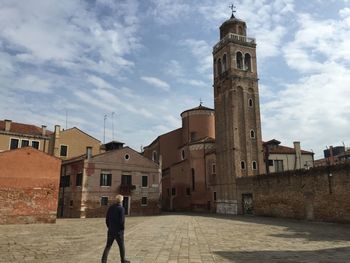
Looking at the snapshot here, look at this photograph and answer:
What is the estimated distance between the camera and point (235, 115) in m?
38.1

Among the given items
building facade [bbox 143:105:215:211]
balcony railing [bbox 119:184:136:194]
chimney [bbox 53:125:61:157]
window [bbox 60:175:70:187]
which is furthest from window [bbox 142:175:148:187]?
chimney [bbox 53:125:61:157]

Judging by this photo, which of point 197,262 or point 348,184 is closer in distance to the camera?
point 197,262

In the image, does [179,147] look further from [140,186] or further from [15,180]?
[15,180]

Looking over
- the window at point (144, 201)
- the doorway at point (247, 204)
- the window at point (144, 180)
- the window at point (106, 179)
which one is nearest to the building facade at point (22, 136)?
the window at point (106, 179)

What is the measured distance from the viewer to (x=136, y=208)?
37.1m

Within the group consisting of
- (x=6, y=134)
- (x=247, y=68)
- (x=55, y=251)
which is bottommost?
(x=55, y=251)

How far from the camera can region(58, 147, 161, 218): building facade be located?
34.6 m

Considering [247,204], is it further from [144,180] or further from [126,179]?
[126,179]

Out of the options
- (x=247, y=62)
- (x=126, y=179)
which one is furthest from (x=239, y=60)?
(x=126, y=179)

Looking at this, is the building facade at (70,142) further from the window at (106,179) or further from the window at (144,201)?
the window at (144,201)

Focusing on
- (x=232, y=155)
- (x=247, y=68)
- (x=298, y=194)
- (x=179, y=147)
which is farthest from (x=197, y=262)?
(x=179, y=147)

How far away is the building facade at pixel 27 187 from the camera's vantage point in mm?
23797

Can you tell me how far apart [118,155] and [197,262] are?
28.4m

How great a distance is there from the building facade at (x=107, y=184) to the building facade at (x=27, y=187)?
28.4 feet
